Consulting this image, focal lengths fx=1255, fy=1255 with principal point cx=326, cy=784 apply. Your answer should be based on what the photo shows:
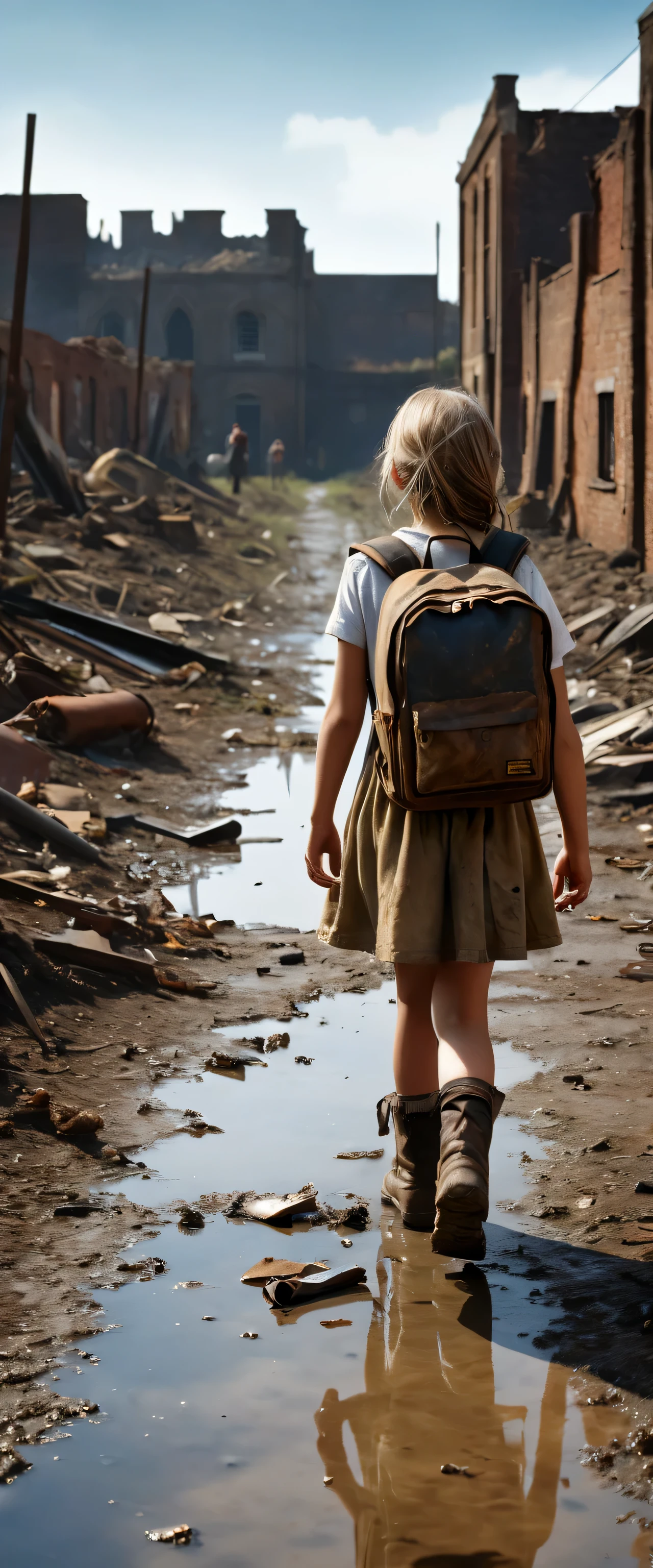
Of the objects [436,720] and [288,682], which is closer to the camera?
[436,720]

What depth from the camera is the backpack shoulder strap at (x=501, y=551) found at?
259cm

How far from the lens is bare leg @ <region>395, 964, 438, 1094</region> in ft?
8.95

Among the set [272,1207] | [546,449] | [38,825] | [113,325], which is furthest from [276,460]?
[272,1207]

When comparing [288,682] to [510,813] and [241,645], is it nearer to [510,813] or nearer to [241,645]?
[241,645]

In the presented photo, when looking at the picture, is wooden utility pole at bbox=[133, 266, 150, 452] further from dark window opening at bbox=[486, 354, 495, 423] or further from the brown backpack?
the brown backpack

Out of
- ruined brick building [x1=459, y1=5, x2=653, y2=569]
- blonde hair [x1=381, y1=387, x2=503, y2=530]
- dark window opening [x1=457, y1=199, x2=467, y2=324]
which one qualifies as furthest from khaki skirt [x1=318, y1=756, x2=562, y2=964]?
dark window opening [x1=457, y1=199, x2=467, y2=324]

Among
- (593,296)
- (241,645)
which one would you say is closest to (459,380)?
(593,296)

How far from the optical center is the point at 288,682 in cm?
1197

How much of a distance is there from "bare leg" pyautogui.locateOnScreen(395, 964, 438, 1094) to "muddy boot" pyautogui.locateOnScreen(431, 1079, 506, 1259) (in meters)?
0.22

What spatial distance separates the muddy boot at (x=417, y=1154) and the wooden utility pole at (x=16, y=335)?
434 inches

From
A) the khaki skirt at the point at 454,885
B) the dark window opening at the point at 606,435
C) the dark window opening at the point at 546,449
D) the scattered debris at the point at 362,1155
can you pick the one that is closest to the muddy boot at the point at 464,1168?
the khaki skirt at the point at 454,885

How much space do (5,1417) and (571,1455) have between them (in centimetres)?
94

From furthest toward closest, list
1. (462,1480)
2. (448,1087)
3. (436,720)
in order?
(448,1087) → (436,720) → (462,1480)

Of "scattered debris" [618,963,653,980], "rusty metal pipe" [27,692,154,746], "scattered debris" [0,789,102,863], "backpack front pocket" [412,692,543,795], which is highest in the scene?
"backpack front pocket" [412,692,543,795]
